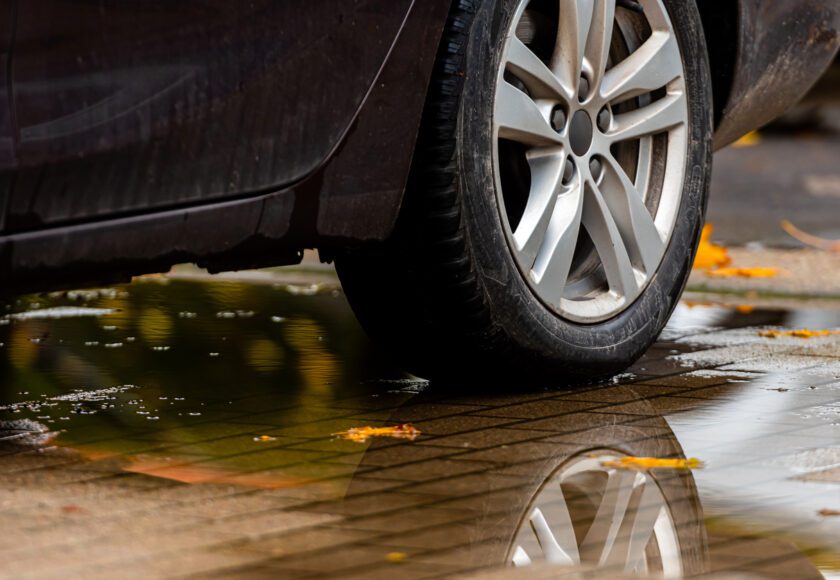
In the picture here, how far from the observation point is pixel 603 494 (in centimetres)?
342

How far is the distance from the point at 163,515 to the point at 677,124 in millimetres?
A: 2088

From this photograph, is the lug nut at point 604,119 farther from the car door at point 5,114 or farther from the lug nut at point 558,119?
the car door at point 5,114

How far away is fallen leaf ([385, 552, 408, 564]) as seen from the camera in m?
2.90

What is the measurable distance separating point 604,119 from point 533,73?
0.37 meters

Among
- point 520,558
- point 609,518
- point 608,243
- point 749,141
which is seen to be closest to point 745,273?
point 608,243

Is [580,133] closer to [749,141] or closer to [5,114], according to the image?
[5,114]

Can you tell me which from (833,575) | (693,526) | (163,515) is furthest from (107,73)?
(833,575)

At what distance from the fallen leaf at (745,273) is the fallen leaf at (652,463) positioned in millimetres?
3336

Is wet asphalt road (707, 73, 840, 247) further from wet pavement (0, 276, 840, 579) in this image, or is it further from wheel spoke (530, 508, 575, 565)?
wheel spoke (530, 508, 575, 565)

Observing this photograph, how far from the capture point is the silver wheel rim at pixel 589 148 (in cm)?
436

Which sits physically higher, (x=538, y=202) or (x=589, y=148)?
(x=589, y=148)

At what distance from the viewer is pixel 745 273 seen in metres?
7.00

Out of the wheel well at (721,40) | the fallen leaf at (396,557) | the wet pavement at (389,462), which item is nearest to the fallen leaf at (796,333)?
the wet pavement at (389,462)

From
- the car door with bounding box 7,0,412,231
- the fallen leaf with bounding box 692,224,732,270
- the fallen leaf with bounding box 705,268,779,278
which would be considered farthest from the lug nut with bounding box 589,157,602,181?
the fallen leaf with bounding box 692,224,732,270
